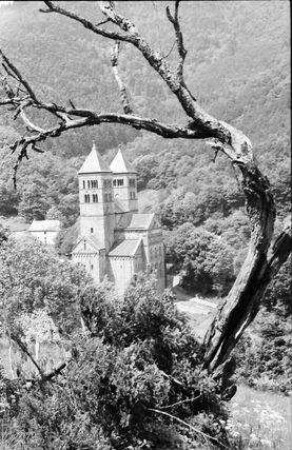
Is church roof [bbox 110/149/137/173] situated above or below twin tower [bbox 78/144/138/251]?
above

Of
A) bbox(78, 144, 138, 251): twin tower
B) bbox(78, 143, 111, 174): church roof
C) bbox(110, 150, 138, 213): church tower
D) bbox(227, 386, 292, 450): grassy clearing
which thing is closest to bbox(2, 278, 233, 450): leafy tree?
bbox(227, 386, 292, 450): grassy clearing

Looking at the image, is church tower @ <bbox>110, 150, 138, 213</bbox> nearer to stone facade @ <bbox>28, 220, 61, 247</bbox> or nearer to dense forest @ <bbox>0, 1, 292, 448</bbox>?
dense forest @ <bbox>0, 1, 292, 448</bbox>

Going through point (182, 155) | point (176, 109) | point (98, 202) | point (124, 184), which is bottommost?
point (98, 202)

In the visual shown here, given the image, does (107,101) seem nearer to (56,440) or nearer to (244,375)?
(244,375)

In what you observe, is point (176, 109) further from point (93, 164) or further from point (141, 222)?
point (141, 222)

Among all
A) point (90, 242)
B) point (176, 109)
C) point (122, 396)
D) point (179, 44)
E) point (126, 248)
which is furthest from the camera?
point (176, 109)

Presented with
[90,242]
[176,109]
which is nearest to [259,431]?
[90,242]

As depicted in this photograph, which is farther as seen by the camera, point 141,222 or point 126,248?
point 141,222
